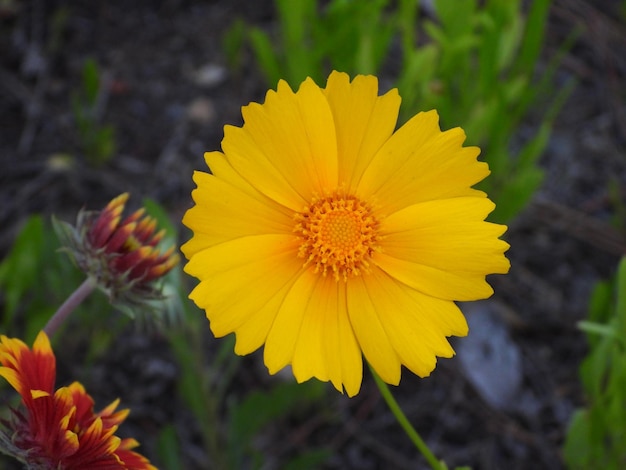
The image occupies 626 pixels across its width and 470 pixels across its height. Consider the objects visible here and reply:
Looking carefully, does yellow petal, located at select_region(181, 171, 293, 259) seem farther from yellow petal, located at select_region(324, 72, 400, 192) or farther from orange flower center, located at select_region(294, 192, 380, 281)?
yellow petal, located at select_region(324, 72, 400, 192)

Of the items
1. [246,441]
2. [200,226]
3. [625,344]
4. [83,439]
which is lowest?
[625,344]

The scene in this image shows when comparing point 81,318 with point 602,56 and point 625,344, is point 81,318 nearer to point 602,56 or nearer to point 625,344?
point 625,344

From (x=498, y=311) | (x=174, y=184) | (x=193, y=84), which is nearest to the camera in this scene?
(x=498, y=311)

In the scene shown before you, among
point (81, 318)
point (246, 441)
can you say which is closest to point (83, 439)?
point (246, 441)

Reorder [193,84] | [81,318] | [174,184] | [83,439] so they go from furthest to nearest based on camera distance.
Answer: [193,84] → [174,184] → [81,318] → [83,439]

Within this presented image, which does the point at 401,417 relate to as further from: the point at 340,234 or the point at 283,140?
the point at 283,140

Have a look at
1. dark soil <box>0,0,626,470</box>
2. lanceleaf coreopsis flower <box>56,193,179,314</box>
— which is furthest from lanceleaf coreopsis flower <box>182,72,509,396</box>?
dark soil <box>0,0,626,470</box>

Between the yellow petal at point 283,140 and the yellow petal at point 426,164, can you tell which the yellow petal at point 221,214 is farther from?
the yellow petal at point 426,164
